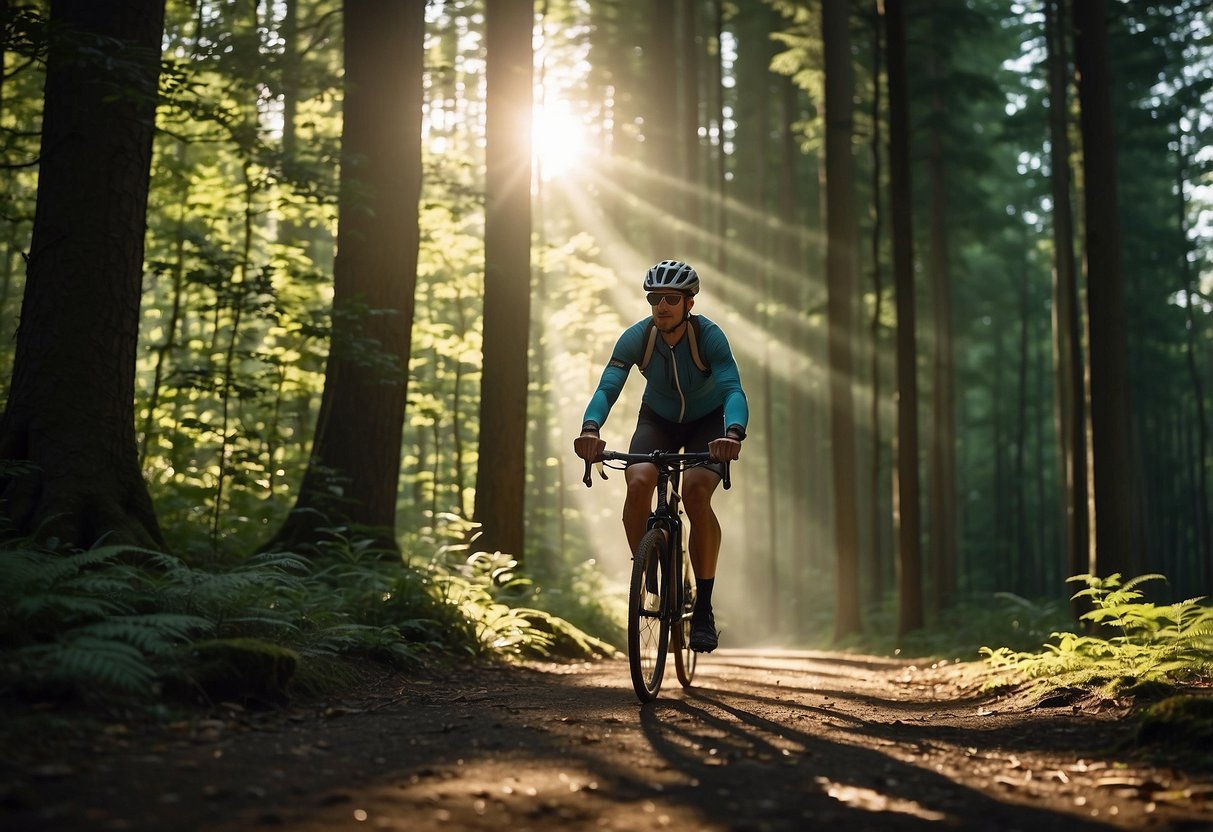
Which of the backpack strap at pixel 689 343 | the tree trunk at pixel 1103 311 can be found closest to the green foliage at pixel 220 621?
the backpack strap at pixel 689 343

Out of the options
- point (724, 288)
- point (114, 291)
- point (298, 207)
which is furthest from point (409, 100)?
point (724, 288)

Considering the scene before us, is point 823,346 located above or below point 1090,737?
above

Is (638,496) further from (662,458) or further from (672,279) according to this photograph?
(672,279)

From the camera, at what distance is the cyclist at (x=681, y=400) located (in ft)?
22.1

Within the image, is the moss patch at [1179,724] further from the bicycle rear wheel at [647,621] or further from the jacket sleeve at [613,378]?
the jacket sleeve at [613,378]

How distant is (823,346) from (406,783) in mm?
31208

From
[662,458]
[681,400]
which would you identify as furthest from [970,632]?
[662,458]

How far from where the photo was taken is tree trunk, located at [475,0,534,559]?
12.6 metres

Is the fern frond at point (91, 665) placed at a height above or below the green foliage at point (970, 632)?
above

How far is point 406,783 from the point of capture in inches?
154

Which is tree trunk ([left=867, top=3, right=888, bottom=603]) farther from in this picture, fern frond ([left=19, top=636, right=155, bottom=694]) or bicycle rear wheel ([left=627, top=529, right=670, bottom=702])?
fern frond ([left=19, top=636, right=155, bottom=694])

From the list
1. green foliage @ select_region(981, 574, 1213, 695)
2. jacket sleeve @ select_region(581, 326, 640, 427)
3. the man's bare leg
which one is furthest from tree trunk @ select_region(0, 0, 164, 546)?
green foliage @ select_region(981, 574, 1213, 695)

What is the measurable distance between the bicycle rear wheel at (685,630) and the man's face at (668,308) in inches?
64.0

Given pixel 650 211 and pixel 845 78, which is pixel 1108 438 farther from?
pixel 650 211
